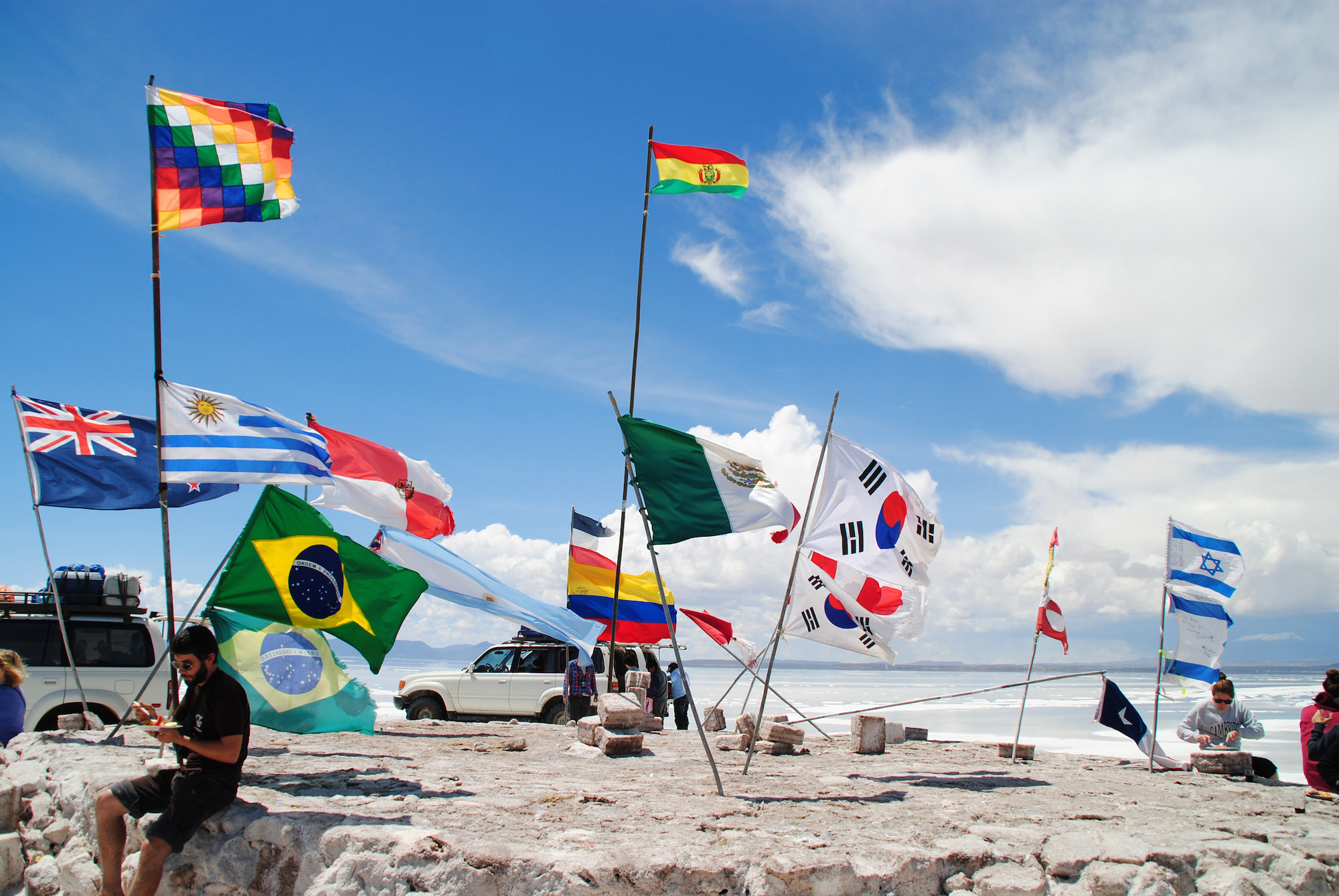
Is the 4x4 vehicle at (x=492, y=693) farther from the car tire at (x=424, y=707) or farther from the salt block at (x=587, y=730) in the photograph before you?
the salt block at (x=587, y=730)

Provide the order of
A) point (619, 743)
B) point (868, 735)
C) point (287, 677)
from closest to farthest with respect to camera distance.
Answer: point (287, 677)
point (619, 743)
point (868, 735)

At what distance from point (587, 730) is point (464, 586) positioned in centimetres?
268

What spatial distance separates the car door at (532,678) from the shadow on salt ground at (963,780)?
901cm

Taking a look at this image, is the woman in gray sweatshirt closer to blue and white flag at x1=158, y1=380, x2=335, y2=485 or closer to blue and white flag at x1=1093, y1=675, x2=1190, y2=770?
blue and white flag at x1=1093, y1=675, x2=1190, y2=770

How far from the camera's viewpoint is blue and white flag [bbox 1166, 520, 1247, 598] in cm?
1053

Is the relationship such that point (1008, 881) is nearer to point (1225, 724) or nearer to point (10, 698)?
point (1225, 724)

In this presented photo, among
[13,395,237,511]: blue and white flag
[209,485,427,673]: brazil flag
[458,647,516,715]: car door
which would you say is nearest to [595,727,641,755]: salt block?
[209,485,427,673]: brazil flag

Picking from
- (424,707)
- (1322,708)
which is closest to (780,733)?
(1322,708)

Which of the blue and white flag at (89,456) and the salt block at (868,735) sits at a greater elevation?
the blue and white flag at (89,456)

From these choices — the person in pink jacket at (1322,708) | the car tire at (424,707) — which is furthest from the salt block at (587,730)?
the person in pink jacket at (1322,708)

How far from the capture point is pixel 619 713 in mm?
10648

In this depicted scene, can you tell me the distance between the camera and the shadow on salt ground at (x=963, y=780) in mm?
8227

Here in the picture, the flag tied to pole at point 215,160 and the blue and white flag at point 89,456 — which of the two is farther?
the blue and white flag at point 89,456

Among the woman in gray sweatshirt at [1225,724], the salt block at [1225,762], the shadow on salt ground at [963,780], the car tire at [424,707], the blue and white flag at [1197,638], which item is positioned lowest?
the car tire at [424,707]
